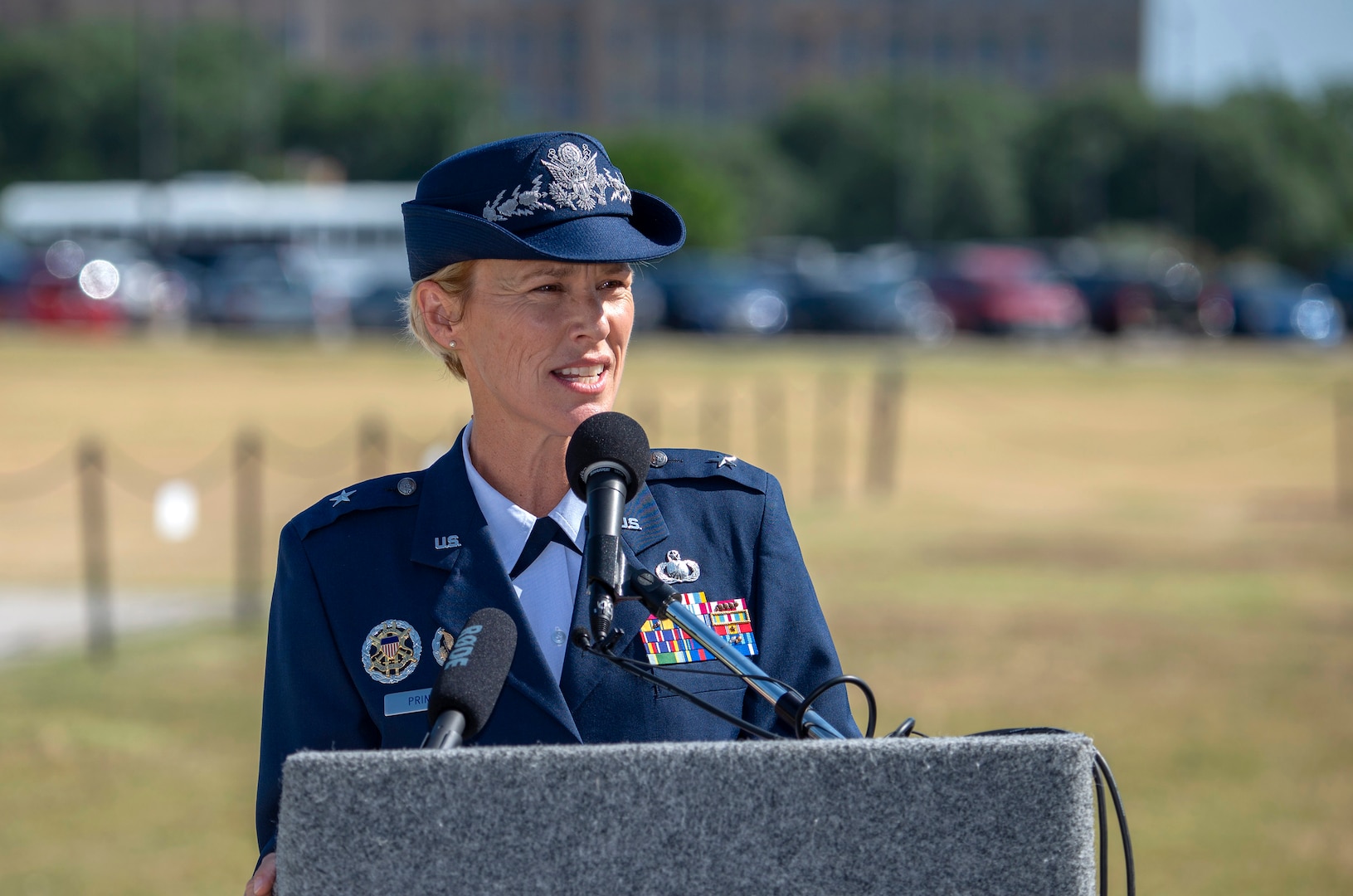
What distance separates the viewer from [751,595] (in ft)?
7.88

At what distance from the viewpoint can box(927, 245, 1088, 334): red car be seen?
34562 mm

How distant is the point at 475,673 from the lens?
1.80 m

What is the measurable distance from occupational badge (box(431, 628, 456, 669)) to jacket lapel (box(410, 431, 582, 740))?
0.01 metres

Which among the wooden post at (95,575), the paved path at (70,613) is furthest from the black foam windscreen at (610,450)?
the paved path at (70,613)

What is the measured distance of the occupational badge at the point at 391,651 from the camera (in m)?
2.27

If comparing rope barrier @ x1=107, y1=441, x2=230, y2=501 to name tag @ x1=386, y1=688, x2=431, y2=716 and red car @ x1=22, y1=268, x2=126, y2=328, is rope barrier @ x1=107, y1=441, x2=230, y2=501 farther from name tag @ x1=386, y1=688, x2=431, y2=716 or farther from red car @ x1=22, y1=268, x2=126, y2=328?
red car @ x1=22, y1=268, x2=126, y2=328

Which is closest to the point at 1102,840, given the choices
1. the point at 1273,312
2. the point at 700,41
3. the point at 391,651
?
the point at 391,651

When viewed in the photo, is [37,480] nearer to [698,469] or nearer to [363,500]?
[363,500]

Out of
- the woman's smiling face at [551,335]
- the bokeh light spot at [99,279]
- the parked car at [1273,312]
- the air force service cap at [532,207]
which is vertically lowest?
the parked car at [1273,312]

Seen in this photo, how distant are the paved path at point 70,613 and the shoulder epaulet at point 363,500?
7.33m

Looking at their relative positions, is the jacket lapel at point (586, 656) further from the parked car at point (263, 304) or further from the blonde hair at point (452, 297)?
the parked car at point (263, 304)

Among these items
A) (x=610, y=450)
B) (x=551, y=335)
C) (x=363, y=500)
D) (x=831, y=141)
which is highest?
(x=831, y=141)

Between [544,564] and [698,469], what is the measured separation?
0.28 metres

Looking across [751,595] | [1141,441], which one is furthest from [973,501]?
[751,595]
